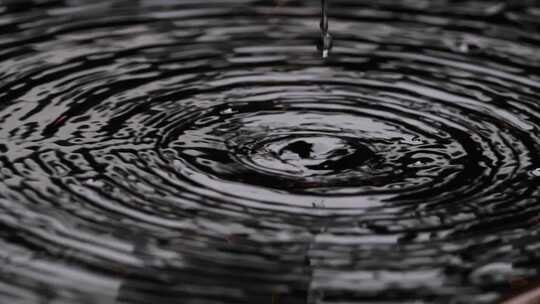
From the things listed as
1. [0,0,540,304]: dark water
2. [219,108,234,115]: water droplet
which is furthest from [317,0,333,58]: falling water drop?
[219,108,234,115]: water droplet

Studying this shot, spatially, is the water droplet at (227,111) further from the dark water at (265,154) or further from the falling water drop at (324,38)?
the falling water drop at (324,38)

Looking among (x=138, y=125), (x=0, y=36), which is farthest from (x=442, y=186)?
(x=0, y=36)

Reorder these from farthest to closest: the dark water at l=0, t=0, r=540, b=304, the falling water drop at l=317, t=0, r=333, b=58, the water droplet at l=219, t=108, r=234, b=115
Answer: the falling water drop at l=317, t=0, r=333, b=58, the water droplet at l=219, t=108, r=234, b=115, the dark water at l=0, t=0, r=540, b=304

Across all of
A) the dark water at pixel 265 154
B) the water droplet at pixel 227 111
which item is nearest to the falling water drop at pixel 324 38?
the dark water at pixel 265 154

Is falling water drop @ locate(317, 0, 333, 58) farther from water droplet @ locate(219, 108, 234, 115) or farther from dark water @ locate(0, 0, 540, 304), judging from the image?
water droplet @ locate(219, 108, 234, 115)

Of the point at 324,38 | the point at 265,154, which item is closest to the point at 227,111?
the point at 265,154

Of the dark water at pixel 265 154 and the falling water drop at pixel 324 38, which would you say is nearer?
the dark water at pixel 265 154

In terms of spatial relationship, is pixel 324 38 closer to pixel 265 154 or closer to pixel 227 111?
pixel 227 111

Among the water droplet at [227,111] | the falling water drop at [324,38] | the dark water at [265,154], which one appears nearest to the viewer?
the dark water at [265,154]
